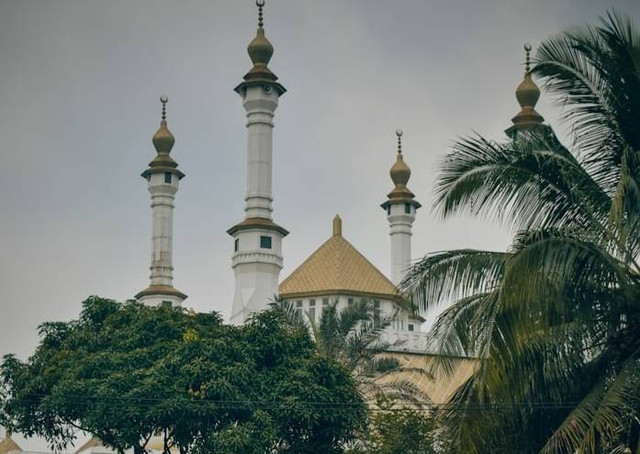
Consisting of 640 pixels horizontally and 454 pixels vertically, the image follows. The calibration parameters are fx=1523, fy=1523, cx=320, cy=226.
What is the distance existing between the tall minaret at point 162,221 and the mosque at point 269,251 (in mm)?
43

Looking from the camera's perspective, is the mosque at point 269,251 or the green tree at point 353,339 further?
the mosque at point 269,251

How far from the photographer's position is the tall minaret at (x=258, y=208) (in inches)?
2276

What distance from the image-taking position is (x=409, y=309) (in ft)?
61.5

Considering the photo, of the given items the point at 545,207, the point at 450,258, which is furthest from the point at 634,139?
the point at 450,258

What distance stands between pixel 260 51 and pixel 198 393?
91.4 feet

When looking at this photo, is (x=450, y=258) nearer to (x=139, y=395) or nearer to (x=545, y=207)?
(x=545, y=207)

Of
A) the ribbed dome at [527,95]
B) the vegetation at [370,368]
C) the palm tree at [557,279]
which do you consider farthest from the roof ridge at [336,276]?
the palm tree at [557,279]

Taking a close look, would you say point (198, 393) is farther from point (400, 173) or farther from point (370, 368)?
point (400, 173)

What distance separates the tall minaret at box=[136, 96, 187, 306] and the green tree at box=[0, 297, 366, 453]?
1130 inches

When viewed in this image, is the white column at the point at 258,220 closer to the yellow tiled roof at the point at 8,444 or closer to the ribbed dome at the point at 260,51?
the ribbed dome at the point at 260,51

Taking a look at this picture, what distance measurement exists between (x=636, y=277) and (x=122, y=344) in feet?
67.5

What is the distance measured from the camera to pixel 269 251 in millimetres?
58062

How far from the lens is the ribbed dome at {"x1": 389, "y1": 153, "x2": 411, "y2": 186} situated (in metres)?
71.1

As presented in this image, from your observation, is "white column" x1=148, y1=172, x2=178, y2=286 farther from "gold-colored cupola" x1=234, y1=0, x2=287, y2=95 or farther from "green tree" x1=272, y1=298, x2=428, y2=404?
"green tree" x1=272, y1=298, x2=428, y2=404
